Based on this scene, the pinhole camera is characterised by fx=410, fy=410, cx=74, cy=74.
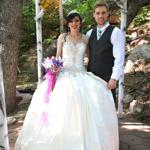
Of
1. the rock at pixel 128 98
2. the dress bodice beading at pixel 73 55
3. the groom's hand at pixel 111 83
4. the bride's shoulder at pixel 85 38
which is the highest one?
the bride's shoulder at pixel 85 38

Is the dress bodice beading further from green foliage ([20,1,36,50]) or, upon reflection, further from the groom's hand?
green foliage ([20,1,36,50])

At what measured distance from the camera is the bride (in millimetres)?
3908

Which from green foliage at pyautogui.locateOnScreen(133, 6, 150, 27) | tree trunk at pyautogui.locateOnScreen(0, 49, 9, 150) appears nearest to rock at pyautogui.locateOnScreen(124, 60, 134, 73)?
green foliage at pyautogui.locateOnScreen(133, 6, 150, 27)

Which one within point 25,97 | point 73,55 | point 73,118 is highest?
point 73,55

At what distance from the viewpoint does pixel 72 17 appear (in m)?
4.12

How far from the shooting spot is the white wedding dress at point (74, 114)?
12.8 feet

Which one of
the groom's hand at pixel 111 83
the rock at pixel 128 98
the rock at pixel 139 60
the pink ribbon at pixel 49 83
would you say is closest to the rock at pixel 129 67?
the rock at pixel 139 60

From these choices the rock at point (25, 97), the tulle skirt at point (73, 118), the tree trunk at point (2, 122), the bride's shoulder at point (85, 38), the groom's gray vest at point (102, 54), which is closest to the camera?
the tree trunk at point (2, 122)

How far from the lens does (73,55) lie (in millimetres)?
4242

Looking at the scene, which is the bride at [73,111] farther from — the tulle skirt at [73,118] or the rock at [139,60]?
the rock at [139,60]

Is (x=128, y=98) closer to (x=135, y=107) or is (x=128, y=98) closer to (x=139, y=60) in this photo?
(x=135, y=107)

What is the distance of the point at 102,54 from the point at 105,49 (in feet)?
0.20

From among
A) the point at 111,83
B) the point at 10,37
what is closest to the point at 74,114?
the point at 111,83

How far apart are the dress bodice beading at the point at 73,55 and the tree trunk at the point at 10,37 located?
2243 mm
